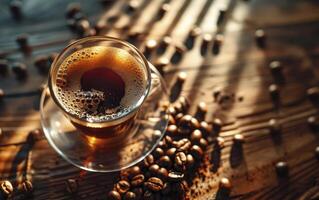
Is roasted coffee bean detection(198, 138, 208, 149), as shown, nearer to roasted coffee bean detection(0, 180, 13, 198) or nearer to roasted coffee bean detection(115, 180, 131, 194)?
roasted coffee bean detection(115, 180, 131, 194)

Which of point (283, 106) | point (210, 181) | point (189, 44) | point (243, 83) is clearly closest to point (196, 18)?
point (189, 44)

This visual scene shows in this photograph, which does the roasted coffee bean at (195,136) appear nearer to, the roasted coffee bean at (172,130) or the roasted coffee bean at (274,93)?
the roasted coffee bean at (172,130)

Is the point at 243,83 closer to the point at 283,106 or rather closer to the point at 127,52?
the point at 283,106

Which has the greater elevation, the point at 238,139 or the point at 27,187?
the point at 238,139

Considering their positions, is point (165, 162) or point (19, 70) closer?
point (165, 162)

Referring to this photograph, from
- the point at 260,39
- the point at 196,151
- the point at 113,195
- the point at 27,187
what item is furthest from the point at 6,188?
the point at 260,39

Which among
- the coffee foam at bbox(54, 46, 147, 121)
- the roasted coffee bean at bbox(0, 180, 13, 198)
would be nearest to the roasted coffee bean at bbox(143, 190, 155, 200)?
the coffee foam at bbox(54, 46, 147, 121)

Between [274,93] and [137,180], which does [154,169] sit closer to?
[137,180]
